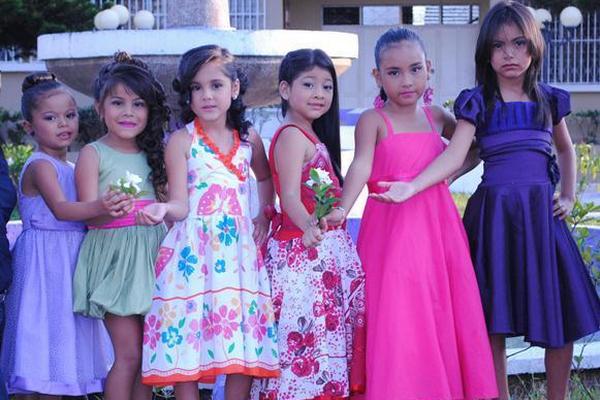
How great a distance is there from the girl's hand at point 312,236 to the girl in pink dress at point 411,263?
2.3 inches

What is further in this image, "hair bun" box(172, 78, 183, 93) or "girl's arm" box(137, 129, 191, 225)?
"hair bun" box(172, 78, 183, 93)

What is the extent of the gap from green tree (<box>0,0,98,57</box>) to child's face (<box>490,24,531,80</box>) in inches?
337

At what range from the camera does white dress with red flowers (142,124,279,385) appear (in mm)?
3186

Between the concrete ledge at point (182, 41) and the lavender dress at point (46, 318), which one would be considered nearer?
the lavender dress at point (46, 318)

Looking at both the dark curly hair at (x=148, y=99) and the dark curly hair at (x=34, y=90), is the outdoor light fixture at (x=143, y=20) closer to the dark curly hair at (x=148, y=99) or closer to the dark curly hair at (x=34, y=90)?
the dark curly hair at (x=34, y=90)

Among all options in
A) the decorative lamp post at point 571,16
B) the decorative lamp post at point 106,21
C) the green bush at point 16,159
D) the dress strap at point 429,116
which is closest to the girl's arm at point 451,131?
the dress strap at point 429,116

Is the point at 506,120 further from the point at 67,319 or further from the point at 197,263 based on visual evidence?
the point at 67,319

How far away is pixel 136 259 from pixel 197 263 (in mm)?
196

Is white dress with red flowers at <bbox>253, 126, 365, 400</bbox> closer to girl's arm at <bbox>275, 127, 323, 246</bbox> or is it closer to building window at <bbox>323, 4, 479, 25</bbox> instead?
girl's arm at <bbox>275, 127, 323, 246</bbox>

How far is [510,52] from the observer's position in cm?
338

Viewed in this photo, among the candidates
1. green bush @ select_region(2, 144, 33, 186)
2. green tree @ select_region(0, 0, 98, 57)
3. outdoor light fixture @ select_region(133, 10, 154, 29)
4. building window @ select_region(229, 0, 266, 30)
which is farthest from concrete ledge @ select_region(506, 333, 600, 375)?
building window @ select_region(229, 0, 266, 30)

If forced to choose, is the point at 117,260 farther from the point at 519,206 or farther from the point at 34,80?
the point at 519,206

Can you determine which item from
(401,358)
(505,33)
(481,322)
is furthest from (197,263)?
(505,33)

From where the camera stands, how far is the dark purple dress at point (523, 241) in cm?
332
